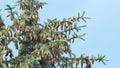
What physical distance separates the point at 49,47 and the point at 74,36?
1.62 m

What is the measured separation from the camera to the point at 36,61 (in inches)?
1083

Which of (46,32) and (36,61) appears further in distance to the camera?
(46,32)

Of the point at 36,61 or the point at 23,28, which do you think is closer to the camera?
the point at 36,61

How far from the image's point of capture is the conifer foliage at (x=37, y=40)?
92.4ft

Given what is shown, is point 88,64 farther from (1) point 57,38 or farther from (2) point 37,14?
(2) point 37,14

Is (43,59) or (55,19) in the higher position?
(55,19)

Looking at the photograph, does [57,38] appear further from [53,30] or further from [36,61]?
[36,61]

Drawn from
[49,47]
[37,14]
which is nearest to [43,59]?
[49,47]

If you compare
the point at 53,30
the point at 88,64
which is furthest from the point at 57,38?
the point at 88,64

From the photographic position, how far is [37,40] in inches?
1181

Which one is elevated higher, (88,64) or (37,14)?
(37,14)

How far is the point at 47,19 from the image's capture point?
97.7 ft

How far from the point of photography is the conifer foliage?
92.4 feet

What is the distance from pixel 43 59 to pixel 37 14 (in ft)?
10.2
